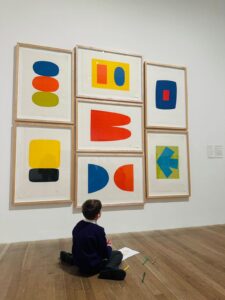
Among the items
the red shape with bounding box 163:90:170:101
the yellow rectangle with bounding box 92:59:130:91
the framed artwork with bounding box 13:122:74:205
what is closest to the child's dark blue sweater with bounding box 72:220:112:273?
the framed artwork with bounding box 13:122:74:205

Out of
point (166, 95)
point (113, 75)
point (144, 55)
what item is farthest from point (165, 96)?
point (113, 75)

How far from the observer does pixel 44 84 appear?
2520 mm

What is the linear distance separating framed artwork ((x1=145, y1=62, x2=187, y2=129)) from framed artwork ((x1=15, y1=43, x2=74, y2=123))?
880 millimetres

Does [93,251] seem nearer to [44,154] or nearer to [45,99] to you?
[44,154]

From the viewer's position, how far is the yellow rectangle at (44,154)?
244 centimetres

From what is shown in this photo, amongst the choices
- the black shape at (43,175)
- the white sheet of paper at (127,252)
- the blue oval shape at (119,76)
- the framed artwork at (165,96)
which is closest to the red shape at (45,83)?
the blue oval shape at (119,76)

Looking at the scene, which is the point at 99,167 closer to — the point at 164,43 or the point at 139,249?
the point at 139,249

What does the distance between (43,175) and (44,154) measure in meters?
0.20

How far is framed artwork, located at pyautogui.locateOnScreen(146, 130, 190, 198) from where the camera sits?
283cm

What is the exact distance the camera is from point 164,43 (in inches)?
120

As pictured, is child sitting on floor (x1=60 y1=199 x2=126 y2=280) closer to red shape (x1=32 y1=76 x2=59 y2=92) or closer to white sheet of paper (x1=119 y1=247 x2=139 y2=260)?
white sheet of paper (x1=119 y1=247 x2=139 y2=260)

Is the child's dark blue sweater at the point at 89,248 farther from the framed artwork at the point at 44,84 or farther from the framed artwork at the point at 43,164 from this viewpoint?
the framed artwork at the point at 44,84

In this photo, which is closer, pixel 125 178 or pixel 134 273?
pixel 134 273

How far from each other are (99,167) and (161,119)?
92 centimetres
